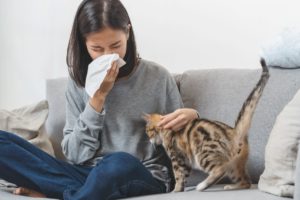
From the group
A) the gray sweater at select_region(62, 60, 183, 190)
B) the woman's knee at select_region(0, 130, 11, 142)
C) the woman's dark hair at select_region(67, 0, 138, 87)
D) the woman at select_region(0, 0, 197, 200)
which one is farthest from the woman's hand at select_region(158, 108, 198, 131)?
the woman's knee at select_region(0, 130, 11, 142)

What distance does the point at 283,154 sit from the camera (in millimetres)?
1200

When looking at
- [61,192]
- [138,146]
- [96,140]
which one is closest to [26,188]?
[61,192]

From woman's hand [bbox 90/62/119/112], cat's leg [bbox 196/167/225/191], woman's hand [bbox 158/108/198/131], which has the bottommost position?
cat's leg [bbox 196/167/225/191]

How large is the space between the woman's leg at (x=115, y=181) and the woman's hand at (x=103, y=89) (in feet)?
0.69

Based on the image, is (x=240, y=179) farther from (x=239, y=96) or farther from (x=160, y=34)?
(x=160, y=34)

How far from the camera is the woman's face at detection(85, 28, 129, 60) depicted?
1427mm

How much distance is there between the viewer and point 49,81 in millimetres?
1932

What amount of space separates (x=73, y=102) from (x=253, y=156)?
2.00 feet

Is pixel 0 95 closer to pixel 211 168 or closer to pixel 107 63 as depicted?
pixel 107 63

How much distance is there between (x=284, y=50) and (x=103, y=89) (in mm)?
552

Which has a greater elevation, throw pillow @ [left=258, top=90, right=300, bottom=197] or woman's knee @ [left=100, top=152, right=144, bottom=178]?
throw pillow @ [left=258, top=90, right=300, bottom=197]

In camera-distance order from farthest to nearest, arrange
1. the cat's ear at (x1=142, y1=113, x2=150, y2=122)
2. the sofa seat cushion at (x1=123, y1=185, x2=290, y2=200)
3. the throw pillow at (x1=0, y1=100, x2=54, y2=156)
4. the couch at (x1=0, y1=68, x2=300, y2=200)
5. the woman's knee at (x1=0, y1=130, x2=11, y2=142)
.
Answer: the throw pillow at (x1=0, y1=100, x2=54, y2=156)
the cat's ear at (x1=142, y1=113, x2=150, y2=122)
the woman's knee at (x1=0, y1=130, x2=11, y2=142)
the couch at (x1=0, y1=68, x2=300, y2=200)
the sofa seat cushion at (x1=123, y1=185, x2=290, y2=200)

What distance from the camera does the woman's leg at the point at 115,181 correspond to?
3.98 feet

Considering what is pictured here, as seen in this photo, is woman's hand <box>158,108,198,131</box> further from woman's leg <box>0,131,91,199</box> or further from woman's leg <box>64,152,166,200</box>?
woman's leg <box>0,131,91,199</box>
